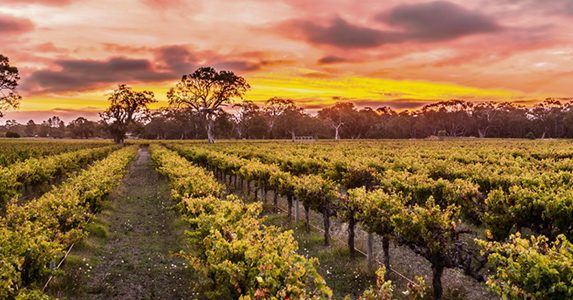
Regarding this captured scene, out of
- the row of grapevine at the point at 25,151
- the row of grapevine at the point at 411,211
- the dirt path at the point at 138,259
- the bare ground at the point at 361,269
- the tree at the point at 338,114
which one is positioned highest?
the tree at the point at 338,114

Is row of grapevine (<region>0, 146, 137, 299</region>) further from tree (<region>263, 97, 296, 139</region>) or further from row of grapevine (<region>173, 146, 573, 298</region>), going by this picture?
tree (<region>263, 97, 296, 139</region>)

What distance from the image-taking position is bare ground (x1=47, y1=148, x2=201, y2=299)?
11.5 m

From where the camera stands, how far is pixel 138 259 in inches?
564

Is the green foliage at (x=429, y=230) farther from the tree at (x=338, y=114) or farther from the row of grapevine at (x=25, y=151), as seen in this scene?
the tree at (x=338, y=114)

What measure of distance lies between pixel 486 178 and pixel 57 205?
17269 mm

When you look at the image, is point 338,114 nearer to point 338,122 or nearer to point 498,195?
point 338,122

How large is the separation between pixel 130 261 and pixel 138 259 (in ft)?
1.01

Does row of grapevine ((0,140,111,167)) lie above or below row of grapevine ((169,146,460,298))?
above

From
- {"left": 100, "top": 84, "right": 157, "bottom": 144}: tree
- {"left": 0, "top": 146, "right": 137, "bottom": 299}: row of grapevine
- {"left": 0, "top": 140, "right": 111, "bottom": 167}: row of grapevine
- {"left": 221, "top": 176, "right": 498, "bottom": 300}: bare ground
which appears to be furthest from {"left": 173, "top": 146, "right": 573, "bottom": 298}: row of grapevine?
{"left": 100, "top": 84, "right": 157, "bottom": 144}: tree

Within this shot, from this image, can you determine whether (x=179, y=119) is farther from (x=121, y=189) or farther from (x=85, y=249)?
(x=85, y=249)

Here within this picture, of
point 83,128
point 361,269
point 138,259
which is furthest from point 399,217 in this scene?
point 83,128

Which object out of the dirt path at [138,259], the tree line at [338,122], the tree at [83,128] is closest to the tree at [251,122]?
the tree line at [338,122]

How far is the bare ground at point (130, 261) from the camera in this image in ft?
37.8

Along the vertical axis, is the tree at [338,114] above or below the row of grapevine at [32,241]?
above
